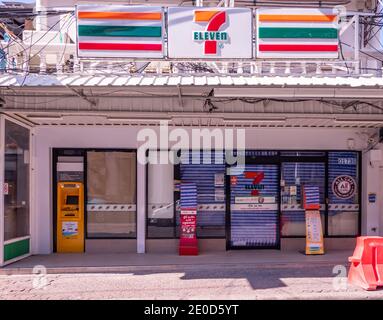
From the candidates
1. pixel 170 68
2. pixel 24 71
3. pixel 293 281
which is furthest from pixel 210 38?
pixel 293 281

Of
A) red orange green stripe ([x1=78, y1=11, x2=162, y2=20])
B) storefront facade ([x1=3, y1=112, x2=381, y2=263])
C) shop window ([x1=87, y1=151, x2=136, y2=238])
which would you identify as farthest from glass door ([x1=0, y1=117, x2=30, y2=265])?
red orange green stripe ([x1=78, y1=11, x2=162, y2=20])

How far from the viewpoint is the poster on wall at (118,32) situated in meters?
8.41

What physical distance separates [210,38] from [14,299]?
6001 millimetres

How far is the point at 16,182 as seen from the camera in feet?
32.8

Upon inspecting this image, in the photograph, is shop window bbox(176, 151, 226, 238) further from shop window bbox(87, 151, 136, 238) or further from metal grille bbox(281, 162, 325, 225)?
metal grille bbox(281, 162, 325, 225)

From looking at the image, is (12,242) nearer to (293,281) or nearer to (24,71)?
(24,71)

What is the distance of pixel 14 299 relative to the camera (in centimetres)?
726

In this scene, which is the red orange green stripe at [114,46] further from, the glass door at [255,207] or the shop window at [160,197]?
the glass door at [255,207]

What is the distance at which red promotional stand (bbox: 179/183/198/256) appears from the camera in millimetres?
10438

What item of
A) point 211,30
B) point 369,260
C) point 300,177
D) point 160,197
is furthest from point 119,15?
point 369,260

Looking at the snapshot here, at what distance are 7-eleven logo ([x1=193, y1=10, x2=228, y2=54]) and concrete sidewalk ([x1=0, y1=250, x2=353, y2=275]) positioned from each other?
464 cm

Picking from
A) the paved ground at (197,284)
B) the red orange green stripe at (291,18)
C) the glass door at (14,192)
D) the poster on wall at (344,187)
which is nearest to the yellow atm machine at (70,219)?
the glass door at (14,192)

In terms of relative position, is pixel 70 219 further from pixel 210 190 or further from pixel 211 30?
pixel 211 30

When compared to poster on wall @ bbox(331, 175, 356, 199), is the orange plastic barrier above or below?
below
